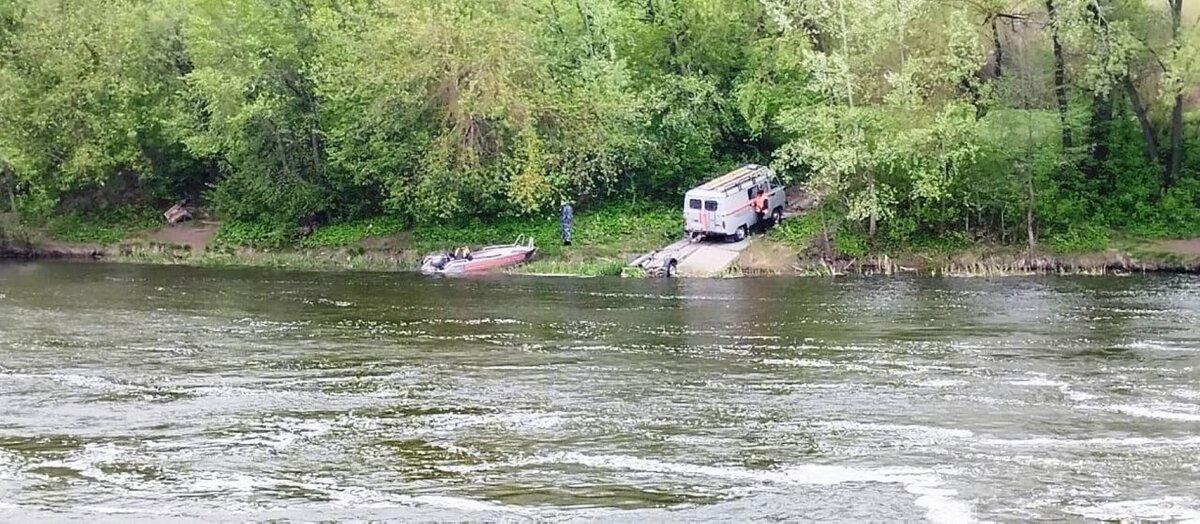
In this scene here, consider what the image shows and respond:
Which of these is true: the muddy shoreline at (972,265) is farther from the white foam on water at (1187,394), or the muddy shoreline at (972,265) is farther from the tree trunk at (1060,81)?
the white foam on water at (1187,394)

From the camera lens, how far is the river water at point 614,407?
17.9m

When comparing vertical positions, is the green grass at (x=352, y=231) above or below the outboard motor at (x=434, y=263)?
above

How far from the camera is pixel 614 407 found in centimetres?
2320

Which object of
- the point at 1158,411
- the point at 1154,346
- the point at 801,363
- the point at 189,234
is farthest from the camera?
the point at 189,234

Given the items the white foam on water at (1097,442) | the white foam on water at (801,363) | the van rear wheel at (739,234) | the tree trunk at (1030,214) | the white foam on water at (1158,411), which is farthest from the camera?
the van rear wheel at (739,234)

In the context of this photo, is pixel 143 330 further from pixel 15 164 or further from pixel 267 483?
pixel 15 164

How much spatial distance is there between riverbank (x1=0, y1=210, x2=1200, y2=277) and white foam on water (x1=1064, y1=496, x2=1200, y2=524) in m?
25.8

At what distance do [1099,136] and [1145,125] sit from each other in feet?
5.72

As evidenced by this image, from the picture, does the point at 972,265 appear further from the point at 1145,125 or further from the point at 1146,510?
the point at 1146,510

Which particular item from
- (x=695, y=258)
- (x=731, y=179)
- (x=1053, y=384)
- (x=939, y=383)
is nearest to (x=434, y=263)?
(x=695, y=258)

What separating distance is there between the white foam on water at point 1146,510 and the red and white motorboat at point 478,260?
3156 centimetres

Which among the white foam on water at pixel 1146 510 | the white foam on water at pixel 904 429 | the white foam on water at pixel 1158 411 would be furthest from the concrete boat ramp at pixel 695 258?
the white foam on water at pixel 1146 510

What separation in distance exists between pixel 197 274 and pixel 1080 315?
29.2m

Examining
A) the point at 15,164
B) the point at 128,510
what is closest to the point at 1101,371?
the point at 128,510
